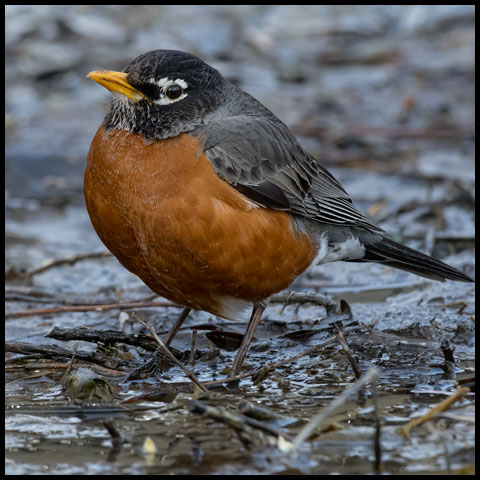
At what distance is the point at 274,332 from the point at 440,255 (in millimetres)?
1852

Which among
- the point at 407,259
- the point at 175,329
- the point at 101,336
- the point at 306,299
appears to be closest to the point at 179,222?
the point at 101,336

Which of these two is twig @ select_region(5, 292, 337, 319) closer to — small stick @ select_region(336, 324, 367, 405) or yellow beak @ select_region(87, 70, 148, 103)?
small stick @ select_region(336, 324, 367, 405)

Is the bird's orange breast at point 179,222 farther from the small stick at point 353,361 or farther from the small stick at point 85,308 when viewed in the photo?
the small stick at point 353,361

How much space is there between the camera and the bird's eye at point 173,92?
4.23 metres

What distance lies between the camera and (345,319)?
451 centimetres

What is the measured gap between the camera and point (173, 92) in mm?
4242

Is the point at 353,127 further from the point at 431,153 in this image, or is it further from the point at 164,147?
the point at 164,147

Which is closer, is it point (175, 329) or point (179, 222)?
point (179, 222)

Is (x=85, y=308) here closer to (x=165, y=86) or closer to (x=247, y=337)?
(x=247, y=337)

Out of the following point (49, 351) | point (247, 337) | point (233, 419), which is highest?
point (247, 337)

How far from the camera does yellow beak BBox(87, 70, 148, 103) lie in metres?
4.07

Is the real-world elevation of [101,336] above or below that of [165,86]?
below

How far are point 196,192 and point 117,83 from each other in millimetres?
692

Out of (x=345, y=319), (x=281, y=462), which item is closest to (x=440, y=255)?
(x=345, y=319)
